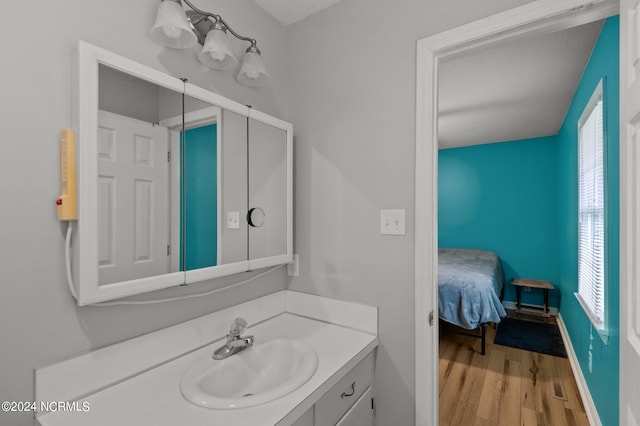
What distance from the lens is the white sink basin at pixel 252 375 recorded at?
89 cm

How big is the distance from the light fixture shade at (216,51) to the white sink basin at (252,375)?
3.73 feet

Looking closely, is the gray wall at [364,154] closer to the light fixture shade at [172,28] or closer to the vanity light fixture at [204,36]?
the vanity light fixture at [204,36]

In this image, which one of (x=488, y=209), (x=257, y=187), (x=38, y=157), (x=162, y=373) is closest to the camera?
(x=38, y=157)

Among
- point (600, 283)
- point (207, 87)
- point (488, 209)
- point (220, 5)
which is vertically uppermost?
point (220, 5)

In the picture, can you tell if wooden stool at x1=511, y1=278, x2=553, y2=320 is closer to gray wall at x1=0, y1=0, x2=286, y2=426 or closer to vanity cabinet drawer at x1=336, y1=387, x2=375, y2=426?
vanity cabinet drawer at x1=336, y1=387, x2=375, y2=426

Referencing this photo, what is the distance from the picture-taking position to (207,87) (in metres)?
1.30

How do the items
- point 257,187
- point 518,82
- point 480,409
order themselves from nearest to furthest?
point 257,187
point 480,409
point 518,82

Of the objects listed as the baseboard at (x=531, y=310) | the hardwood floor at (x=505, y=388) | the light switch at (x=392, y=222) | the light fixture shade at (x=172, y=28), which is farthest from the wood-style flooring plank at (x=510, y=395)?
the light fixture shade at (x=172, y=28)

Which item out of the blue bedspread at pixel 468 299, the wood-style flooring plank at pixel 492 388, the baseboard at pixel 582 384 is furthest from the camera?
the blue bedspread at pixel 468 299

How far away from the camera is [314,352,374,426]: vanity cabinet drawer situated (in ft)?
3.37

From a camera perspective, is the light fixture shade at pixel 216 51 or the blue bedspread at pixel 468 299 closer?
the light fixture shade at pixel 216 51

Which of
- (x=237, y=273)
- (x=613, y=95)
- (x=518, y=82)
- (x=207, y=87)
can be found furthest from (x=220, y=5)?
(x=518, y=82)

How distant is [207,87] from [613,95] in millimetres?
1958

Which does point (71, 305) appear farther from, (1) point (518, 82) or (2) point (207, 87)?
(1) point (518, 82)
